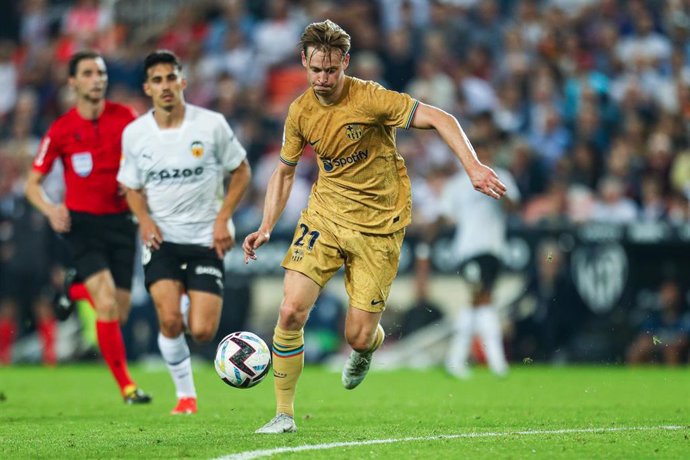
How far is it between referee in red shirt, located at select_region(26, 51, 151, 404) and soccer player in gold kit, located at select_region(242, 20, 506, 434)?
2.98 m

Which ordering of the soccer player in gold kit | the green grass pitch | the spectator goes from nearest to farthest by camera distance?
the green grass pitch, the soccer player in gold kit, the spectator

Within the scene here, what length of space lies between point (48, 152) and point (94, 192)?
540 millimetres

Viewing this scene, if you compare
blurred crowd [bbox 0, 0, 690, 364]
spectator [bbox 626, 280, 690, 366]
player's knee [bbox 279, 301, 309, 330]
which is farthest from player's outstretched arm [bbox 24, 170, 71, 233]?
spectator [bbox 626, 280, 690, 366]

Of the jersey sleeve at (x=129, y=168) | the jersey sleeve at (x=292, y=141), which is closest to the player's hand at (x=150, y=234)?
the jersey sleeve at (x=129, y=168)

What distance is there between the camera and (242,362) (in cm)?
835

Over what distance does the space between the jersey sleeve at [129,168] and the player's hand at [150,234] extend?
12.3 inches

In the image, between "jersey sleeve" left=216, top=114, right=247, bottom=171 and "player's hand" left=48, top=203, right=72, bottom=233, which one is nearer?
"jersey sleeve" left=216, top=114, right=247, bottom=171

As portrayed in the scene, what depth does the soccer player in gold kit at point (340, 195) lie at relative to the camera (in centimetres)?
797

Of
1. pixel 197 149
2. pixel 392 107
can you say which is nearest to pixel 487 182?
pixel 392 107

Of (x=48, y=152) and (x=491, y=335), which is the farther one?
(x=491, y=335)

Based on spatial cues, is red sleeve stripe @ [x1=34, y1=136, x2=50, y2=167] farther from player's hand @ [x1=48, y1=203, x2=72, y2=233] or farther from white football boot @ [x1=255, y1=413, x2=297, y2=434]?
white football boot @ [x1=255, y1=413, x2=297, y2=434]

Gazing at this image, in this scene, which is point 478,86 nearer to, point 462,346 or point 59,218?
point 462,346

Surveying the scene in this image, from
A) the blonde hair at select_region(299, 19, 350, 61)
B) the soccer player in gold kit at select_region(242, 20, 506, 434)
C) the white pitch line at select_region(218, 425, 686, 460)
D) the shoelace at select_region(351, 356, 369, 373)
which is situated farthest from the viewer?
the shoelace at select_region(351, 356, 369, 373)

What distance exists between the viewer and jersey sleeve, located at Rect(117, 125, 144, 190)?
10.1m
